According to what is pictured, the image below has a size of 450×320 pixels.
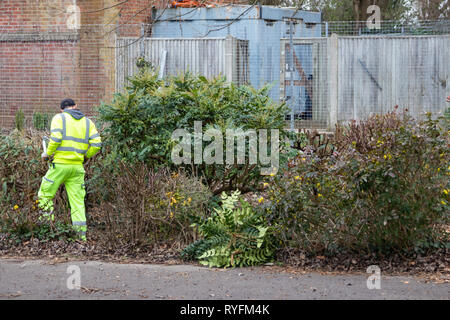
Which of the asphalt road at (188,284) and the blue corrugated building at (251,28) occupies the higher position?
the blue corrugated building at (251,28)

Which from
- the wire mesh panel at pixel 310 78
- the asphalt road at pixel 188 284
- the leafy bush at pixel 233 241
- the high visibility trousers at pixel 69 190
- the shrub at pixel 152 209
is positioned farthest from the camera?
the wire mesh panel at pixel 310 78

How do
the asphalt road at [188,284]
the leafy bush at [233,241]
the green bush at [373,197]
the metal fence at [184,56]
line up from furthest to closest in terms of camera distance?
the metal fence at [184,56] → the leafy bush at [233,241] → the green bush at [373,197] → the asphalt road at [188,284]

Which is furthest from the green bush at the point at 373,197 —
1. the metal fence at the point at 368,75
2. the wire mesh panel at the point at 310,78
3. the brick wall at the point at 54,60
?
the brick wall at the point at 54,60

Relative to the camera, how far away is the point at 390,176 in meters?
5.93

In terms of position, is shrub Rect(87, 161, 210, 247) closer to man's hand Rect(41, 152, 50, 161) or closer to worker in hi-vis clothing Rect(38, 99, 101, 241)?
worker in hi-vis clothing Rect(38, 99, 101, 241)

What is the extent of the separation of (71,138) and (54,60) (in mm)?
7419

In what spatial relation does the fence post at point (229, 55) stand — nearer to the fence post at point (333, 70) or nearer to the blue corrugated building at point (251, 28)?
the blue corrugated building at point (251, 28)

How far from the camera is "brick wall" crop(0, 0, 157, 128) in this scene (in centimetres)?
1447

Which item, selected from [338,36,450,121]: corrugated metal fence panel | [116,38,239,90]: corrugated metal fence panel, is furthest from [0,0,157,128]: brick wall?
[338,36,450,121]: corrugated metal fence panel

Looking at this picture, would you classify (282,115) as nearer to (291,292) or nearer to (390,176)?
(390,176)

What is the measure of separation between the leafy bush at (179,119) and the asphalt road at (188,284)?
1.61m

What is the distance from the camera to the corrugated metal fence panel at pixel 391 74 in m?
14.0

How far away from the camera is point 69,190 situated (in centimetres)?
800

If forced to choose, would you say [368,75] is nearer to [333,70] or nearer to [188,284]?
[333,70]
